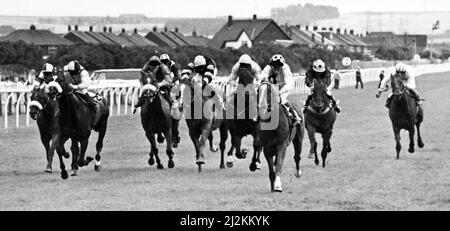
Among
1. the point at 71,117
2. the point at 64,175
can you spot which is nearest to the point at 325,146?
the point at 71,117

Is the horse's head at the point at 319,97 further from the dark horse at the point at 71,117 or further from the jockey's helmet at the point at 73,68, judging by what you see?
the jockey's helmet at the point at 73,68

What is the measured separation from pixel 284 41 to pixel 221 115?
92354 mm

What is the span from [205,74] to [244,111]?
2281mm

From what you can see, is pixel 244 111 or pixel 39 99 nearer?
pixel 244 111

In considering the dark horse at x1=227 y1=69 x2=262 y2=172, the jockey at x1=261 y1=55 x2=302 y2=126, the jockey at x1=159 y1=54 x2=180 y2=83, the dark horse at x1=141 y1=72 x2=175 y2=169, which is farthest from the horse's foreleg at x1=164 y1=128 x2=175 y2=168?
the jockey at x1=261 y1=55 x2=302 y2=126

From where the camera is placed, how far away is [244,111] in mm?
12672

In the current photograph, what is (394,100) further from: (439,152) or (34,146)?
(34,146)

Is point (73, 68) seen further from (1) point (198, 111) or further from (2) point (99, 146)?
(1) point (198, 111)

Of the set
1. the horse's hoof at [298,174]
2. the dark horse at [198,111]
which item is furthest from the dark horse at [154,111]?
the horse's hoof at [298,174]

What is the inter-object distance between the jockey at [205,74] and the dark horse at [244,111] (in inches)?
24.2

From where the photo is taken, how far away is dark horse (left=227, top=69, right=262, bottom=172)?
11.9 meters

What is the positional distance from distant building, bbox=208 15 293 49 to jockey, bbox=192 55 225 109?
87306 millimetres

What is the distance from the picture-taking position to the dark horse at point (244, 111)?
11.9 m
